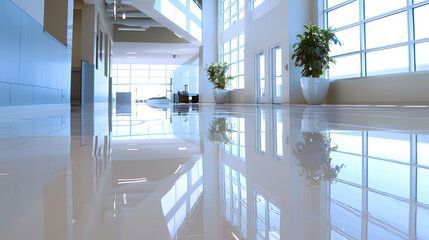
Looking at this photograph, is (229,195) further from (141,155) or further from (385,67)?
(385,67)

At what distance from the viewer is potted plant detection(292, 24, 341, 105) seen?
1298 centimetres

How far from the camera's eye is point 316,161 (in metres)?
1.29

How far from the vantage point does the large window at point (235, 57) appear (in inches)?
907

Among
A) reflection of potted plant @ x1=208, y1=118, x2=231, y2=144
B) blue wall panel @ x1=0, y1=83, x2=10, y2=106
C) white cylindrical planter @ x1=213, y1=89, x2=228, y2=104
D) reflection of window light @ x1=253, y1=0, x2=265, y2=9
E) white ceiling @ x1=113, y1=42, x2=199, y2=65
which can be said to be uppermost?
reflection of window light @ x1=253, y1=0, x2=265, y2=9

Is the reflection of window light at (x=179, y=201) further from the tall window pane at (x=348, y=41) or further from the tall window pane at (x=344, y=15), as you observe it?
the tall window pane at (x=344, y=15)

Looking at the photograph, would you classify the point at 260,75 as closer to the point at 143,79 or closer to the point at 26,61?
the point at 26,61

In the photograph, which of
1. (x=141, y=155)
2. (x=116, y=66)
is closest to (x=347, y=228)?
(x=141, y=155)

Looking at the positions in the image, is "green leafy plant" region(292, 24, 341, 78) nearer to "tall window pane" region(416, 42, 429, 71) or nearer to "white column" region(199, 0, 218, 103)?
"tall window pane" region(416, 42, 429, 71)

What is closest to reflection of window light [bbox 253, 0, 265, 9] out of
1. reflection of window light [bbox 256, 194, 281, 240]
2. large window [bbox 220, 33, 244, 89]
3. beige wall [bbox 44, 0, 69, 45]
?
large window [bbox 220, 33, 244, 89]

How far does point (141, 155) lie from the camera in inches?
61.9

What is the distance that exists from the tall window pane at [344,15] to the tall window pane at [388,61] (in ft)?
5.65

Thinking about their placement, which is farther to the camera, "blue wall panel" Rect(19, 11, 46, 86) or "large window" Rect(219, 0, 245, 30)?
"large window" Rect(219, 0, 245, 30)

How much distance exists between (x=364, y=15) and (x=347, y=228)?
530 inches

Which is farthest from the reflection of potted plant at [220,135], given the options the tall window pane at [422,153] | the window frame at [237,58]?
the window frame at [237,58]
